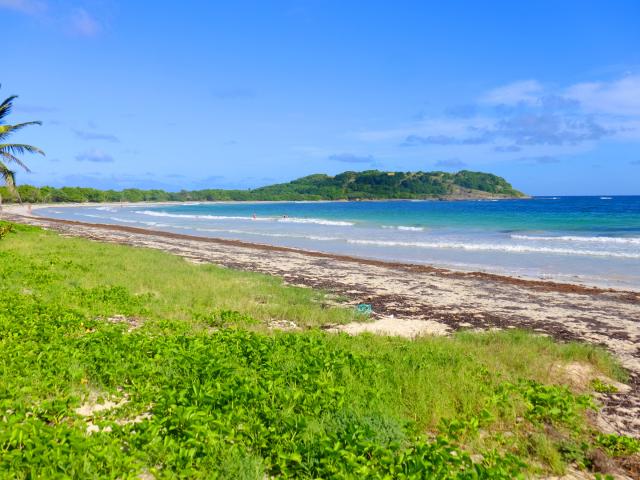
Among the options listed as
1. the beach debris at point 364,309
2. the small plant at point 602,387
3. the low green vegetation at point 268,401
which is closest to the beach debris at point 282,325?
the low green vegetation at point 268,401

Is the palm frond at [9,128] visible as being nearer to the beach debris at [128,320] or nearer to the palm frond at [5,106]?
the palm frond at [5,106]

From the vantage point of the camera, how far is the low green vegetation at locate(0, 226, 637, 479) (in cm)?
504

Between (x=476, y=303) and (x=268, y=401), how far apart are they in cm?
1030

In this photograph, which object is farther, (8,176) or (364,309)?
(8,176)

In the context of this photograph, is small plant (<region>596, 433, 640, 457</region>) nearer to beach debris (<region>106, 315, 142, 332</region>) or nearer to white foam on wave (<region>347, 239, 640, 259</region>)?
beach debris (<region>106, 315, 142, 332</region>)

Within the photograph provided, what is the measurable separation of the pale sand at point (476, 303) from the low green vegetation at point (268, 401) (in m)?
1.26

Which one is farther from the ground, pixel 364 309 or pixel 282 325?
pixel 282 325

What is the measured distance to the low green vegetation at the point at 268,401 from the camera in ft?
16.5

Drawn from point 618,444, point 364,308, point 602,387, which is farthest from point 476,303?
point 618,444

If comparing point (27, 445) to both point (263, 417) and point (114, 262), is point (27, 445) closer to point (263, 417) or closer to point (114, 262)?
point (263, 417)

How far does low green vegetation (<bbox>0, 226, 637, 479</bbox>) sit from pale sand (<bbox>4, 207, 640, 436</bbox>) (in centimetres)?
126

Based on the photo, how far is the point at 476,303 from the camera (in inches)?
593

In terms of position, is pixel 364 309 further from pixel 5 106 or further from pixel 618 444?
pixel 5 106

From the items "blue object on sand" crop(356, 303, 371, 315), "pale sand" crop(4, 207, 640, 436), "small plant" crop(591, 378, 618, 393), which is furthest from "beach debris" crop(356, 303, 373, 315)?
"small plant" crop(591, 378, 618, 393)
